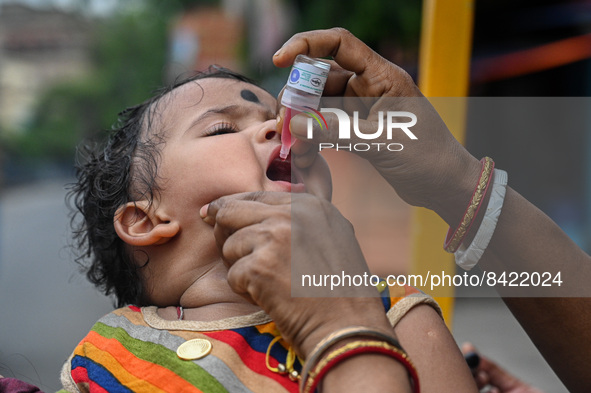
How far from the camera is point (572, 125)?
20.7 ft

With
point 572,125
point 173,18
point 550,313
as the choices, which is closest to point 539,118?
point 572,125

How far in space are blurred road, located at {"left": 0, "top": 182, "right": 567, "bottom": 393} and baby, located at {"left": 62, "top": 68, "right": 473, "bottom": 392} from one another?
463mm

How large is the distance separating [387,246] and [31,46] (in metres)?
47.7

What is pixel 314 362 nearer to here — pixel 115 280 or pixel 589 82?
pixel 115 280

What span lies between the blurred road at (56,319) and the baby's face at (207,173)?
1.99 feet

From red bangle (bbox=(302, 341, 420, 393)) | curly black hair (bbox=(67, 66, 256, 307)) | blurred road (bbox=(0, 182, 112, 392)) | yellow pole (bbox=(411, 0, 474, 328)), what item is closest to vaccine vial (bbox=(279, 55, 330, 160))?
curly black hair (bbox=(67, 66, 256, 307))

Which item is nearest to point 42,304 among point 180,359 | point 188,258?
point 188,258

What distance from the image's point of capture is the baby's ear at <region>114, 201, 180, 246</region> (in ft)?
5.46

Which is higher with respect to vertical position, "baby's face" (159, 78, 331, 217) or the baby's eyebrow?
the baby's eyebrow

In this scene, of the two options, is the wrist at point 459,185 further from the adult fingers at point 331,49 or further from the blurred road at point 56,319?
the blurred road at point 56,319

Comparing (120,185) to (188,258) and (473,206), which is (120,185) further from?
(473,206)

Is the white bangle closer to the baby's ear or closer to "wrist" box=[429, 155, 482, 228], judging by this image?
"wrist" box=[429, 155, 482, 228]

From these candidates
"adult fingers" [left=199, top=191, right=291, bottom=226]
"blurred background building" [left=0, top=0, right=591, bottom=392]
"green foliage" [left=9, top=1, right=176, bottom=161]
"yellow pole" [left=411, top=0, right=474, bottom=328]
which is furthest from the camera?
"green foliage" [left=9, top=1, right=176, bottom=161]

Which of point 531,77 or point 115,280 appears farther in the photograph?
point 531,77
